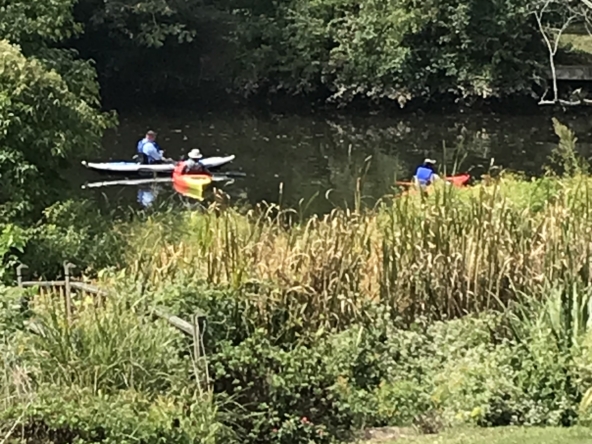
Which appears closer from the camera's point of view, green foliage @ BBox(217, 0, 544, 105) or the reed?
the reed

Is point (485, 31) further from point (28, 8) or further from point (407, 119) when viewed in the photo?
point (28, 8)

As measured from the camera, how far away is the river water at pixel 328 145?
74.3ft

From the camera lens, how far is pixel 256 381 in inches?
232

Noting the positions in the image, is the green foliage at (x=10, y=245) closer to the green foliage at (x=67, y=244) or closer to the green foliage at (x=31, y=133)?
the green foliage at (x=67, y=244)

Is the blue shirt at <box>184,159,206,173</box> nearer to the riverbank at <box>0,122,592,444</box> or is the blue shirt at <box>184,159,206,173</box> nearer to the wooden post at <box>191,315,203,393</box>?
the riverbank at <box>0,122,592,444</box>

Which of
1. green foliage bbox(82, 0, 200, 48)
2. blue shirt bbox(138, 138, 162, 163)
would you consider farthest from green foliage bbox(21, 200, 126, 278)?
green foliage bbox(82, 0, 200, 48)

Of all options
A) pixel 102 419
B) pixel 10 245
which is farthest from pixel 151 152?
pixel 102 419

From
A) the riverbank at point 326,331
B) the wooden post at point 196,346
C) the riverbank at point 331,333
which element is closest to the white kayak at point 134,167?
the riverbank at point 326,331

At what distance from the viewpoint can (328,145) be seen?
29344mm

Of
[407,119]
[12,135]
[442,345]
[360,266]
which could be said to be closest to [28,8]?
[12,135]

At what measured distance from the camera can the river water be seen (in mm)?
22656

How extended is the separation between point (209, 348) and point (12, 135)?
4123 millimetres

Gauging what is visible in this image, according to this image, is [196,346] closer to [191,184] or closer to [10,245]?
[10,245]

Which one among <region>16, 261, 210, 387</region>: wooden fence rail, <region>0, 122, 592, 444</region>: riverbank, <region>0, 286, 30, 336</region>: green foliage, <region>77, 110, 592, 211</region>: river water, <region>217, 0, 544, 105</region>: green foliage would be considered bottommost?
<region>77, 110, 592, 211</region>: river water
